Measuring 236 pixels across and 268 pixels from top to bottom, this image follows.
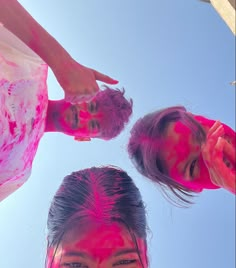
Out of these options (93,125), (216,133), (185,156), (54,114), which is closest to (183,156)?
(185,156)

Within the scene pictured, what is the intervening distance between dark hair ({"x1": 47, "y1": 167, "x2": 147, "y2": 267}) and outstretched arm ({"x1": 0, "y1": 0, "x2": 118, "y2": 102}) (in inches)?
13.4

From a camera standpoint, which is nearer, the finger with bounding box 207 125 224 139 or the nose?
the finger with bounding box 207 125 224 139

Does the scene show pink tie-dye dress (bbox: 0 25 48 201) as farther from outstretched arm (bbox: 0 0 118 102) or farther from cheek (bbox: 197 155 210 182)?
cheek (bbox: 197 155 210 182)

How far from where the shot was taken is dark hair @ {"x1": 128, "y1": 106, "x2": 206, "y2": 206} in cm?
96

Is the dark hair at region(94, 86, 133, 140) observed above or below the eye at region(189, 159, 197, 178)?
above

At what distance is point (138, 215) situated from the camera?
1.13 metres

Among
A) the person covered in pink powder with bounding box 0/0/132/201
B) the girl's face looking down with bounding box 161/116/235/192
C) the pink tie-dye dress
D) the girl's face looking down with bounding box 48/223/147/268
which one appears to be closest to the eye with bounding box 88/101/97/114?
the person covered in pink powder with bounding box 0/0/132/201

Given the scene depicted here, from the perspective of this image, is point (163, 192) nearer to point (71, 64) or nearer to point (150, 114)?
point (150, 114)

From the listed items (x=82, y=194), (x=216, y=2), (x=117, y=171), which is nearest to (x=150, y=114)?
(x=117, y=171)

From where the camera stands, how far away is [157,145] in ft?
3.15

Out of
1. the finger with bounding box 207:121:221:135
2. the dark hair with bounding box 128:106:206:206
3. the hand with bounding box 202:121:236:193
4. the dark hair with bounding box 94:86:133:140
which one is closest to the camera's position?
the hand with bounding box 202:121:236:193

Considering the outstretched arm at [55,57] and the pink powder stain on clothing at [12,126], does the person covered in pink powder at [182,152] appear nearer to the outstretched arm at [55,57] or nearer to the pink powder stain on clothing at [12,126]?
the outstretched arm at [55,57]

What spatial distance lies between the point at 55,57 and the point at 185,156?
15.8 inches

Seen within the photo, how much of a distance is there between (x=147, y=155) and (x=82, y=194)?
9.8 inches
